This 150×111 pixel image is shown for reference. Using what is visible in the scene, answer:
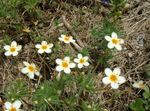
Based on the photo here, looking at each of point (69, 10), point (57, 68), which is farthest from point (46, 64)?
point (69, 10)

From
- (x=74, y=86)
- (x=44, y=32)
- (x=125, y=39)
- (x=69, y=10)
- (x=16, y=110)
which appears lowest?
(x=16, y=110)

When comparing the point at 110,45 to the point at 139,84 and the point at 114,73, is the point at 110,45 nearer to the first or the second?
the point at 114,73

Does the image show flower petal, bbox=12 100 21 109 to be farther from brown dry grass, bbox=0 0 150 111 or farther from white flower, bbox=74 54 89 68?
white flower, bbox=74 54 89 68

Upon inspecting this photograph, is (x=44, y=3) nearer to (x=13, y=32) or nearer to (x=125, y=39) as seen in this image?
(x=13, y=32)

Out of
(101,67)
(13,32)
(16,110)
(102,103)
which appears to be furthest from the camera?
(13,32)

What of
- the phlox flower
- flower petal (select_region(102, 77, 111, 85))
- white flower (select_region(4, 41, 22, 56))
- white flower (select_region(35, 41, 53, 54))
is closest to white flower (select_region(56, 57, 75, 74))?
white flower (select_region(35, 41, 53, 54))

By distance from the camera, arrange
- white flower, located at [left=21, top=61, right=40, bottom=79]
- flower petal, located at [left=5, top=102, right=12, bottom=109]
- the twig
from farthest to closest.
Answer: the twig < white flower, located at [left=21, top=61, right=40, bottom=79] < flower petal, located at [left=5, top=102, right=12, bottom=109]
